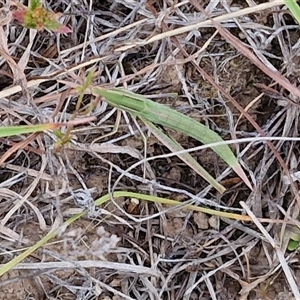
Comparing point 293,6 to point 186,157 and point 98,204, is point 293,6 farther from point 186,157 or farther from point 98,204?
point 98,204

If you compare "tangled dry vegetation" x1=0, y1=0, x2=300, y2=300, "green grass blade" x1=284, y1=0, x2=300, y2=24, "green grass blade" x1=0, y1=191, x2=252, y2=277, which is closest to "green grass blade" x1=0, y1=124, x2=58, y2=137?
"tangled dry vegetation" x1=0, y1=0, x2=300, y2=300

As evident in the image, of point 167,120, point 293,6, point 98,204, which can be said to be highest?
point 293,6

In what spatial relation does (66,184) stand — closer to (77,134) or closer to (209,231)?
(77,134)

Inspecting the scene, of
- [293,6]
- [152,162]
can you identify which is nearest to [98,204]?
[152,162]

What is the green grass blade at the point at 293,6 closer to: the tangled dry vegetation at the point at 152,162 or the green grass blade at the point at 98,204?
the tangled dry vegetation at the point at 152,162

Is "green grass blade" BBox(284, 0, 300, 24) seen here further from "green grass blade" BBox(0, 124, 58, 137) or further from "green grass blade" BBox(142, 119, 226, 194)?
"green grass blade" BBox(0, 124, 58, 137)

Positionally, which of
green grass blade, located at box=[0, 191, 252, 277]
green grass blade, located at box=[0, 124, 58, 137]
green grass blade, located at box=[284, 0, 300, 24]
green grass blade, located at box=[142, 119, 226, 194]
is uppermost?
green grass blade, located at box=[284, 0, 300, 24]
